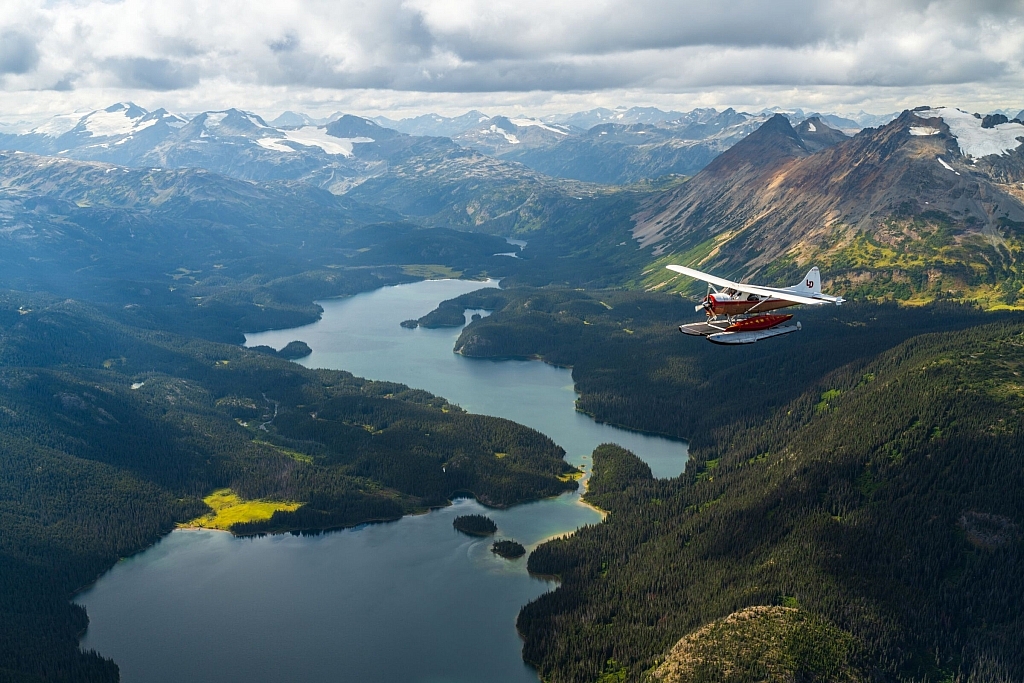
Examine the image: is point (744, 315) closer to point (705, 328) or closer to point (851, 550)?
point (705, 328)

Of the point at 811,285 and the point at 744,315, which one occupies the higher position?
the point at 811,285

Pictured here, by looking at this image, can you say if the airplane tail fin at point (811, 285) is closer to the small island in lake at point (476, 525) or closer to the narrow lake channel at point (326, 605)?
the narrow lake channel at point (326, 605)

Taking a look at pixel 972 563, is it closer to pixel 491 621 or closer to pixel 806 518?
pixel 806 518

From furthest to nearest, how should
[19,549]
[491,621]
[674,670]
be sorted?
1. [19,549]
2. [491,621]
3. [674,670]

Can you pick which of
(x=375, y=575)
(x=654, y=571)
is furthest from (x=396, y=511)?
(x=654, y=571)

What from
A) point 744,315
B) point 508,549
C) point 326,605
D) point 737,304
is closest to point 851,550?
point 744,315

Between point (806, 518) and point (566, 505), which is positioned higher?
point (806, 518)

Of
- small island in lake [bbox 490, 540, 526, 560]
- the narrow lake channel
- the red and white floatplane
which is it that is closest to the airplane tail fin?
the red and white floatplane
